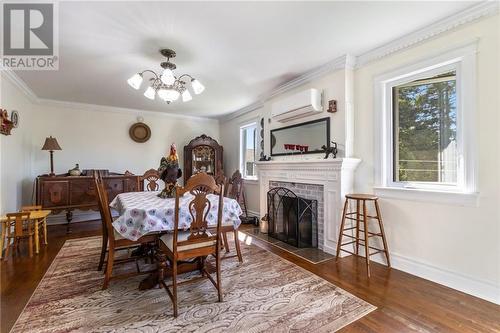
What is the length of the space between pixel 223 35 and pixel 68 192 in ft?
12.1

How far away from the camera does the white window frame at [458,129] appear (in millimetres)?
1972

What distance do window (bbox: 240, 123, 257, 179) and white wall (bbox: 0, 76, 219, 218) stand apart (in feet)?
4.04

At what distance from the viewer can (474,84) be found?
1956 millimetres

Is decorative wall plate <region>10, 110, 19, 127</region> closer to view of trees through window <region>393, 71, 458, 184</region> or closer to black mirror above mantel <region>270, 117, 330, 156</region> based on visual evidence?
black mirror above mantel <region>270, 117, 330, 156</region>

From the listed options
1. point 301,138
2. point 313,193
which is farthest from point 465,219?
point 301,138

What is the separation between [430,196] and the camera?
222 centimetres

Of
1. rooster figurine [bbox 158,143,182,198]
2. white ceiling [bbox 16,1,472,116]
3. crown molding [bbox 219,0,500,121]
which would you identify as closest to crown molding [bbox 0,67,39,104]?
white ceiling [bbox 16,1,472,116]

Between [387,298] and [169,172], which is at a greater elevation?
[169,172]

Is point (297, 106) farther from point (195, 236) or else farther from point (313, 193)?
point (195, 236)

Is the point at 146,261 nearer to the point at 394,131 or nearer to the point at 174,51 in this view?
the point at 174,51

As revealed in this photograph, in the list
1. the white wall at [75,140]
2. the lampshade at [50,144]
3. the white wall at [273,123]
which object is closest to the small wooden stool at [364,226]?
the white wall at [273,123]

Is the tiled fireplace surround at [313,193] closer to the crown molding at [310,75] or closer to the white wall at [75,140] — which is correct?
the crown molding at [310,75]

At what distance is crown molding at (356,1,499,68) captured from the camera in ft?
6.17

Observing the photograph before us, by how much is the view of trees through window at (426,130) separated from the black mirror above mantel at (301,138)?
80 cm
